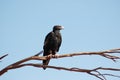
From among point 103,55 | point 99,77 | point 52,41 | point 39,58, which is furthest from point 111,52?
point 52,41

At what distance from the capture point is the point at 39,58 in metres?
5.66

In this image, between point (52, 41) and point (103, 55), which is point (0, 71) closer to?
point (103, 55)

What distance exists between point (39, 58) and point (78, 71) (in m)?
0.77

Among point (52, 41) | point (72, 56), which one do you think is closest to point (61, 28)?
point (52, 41)

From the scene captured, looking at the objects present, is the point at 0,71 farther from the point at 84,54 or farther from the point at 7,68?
the point at 84,54

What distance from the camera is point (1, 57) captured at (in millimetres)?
5336

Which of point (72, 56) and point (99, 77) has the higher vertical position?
point (72, 56)

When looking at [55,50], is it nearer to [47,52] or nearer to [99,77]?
[47,52]

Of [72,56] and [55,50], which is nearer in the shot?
[72,56]

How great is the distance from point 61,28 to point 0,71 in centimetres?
489

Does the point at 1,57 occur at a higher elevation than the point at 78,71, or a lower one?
higher

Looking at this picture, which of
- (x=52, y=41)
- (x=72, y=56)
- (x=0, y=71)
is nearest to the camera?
(x=0, y=71)

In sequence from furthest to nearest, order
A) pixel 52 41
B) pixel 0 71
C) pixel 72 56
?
1. pixel 52 41
2. pixel 72 56
3. pixel 0 71

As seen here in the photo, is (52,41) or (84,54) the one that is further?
(52,41)
